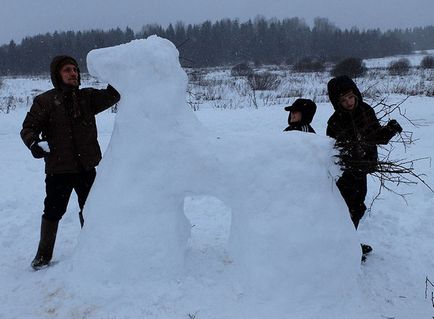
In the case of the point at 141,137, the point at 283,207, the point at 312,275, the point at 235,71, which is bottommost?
the point at 235,71

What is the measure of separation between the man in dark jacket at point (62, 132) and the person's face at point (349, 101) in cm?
188

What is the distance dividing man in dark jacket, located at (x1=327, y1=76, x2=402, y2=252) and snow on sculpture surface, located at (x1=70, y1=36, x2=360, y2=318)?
18cm

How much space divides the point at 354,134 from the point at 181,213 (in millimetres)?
1432

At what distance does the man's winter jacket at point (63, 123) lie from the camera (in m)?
3.30

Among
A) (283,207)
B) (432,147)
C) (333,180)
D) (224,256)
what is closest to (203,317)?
(224,256)

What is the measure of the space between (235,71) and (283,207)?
Result: 2873cm

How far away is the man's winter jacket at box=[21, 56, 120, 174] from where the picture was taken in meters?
3.30

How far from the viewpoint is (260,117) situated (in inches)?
396

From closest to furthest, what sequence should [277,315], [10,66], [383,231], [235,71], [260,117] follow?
1. [277,315]
2. [383,231]
3. [260,117]
4. [235,71]
5. [10,66]

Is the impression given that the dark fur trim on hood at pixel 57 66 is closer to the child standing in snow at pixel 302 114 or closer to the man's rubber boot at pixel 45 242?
the man's rubber boot at pixel 45 242

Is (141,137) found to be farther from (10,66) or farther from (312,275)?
(10,66)

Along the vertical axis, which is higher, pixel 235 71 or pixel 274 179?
pixel 274 179

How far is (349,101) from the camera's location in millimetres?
3260

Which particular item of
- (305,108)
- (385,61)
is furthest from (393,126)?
(385,61)
